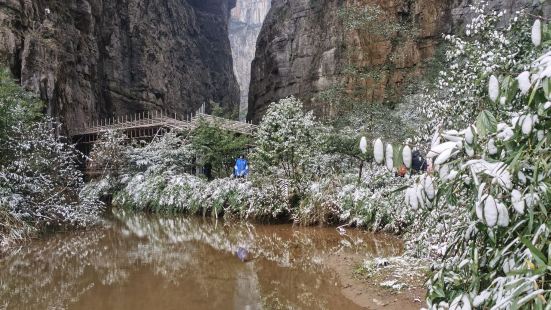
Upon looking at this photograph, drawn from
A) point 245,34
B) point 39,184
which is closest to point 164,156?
point 39,184

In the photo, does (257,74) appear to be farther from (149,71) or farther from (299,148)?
(299,148)

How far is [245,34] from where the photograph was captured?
323 ft

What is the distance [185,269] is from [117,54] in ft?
101

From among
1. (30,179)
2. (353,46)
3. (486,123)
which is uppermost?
(353,46)

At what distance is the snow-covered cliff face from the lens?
320 ft

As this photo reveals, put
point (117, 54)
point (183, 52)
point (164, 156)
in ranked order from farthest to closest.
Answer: point (183, 52) < point (117, 54) < point (164, 156)

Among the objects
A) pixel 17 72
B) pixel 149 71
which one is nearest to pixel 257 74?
pixel 149 71

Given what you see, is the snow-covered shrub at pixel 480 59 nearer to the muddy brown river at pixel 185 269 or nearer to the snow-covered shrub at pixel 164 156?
the muddy brown river at pixel 185 269

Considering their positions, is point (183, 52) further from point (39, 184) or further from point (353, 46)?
point (39, 184)

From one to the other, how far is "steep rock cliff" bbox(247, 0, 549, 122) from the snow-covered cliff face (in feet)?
201

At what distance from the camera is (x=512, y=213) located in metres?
1.68

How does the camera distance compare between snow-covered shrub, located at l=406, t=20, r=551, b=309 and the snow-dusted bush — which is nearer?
snow-covered shrub, located at l=406, t=20, r=551, b=309

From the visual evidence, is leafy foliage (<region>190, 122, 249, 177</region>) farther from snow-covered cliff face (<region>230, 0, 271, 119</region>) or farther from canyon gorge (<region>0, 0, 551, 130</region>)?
snow-covered cliff face (<region>230, 0, 271, 119</region>)

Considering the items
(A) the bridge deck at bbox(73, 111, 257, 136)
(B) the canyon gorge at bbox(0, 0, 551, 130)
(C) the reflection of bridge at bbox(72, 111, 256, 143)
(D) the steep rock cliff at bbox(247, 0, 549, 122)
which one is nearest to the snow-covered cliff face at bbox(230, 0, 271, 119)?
(B) the canyon gorge at bbox(0, 0, 551, 130)
